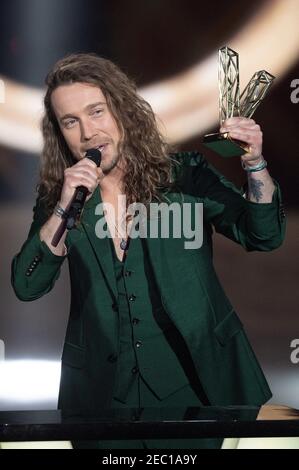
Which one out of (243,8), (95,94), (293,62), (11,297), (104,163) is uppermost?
(243,8)

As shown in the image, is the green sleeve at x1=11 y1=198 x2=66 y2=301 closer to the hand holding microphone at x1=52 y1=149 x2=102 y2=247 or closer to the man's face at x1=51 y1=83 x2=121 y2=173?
the hand holding microphone at x1=52 y1=149 x2=102 y2=247

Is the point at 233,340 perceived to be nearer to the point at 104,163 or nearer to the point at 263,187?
the point at 263,187

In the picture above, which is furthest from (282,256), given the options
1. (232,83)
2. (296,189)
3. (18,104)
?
(18,104)

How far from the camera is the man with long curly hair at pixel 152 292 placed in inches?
72.7

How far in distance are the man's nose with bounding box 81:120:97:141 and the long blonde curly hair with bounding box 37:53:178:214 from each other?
0.10 m

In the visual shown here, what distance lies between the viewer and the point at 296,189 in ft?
8.45

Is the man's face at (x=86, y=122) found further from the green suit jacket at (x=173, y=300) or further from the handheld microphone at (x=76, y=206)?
the handheld microphone at (x=76, y=206)

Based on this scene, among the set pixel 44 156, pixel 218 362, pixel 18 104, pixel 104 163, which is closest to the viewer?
pixel 218 362

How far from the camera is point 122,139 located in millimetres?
2207

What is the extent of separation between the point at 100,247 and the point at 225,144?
48cm

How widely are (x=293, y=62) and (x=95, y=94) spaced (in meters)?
0.74
